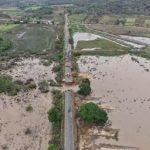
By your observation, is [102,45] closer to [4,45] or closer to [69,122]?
[4,45]

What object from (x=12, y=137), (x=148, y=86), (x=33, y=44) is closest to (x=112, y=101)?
(x=148, y=86)

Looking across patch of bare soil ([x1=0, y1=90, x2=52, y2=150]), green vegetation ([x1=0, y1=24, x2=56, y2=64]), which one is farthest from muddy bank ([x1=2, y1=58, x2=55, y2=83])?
patch of bare soil ([x1=0, y1=90, x2=52, y2=150])

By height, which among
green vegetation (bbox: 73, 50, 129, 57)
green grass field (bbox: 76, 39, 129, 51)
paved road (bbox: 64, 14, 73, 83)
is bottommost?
green vegetation (bbox: 73, 50, 129, 57)

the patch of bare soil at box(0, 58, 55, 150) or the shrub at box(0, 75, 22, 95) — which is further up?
the shrub at box(0, 75, 22, 95)

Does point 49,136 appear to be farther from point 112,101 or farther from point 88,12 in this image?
point 88,12

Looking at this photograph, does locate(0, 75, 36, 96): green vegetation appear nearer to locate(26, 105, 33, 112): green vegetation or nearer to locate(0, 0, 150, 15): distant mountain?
locate(26, 105, 33, 112): green vegetation

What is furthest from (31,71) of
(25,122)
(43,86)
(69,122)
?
(69,122)

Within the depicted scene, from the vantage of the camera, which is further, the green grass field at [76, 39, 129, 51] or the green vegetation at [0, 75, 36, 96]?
the green grass field at [76, 39, 129, 51]
